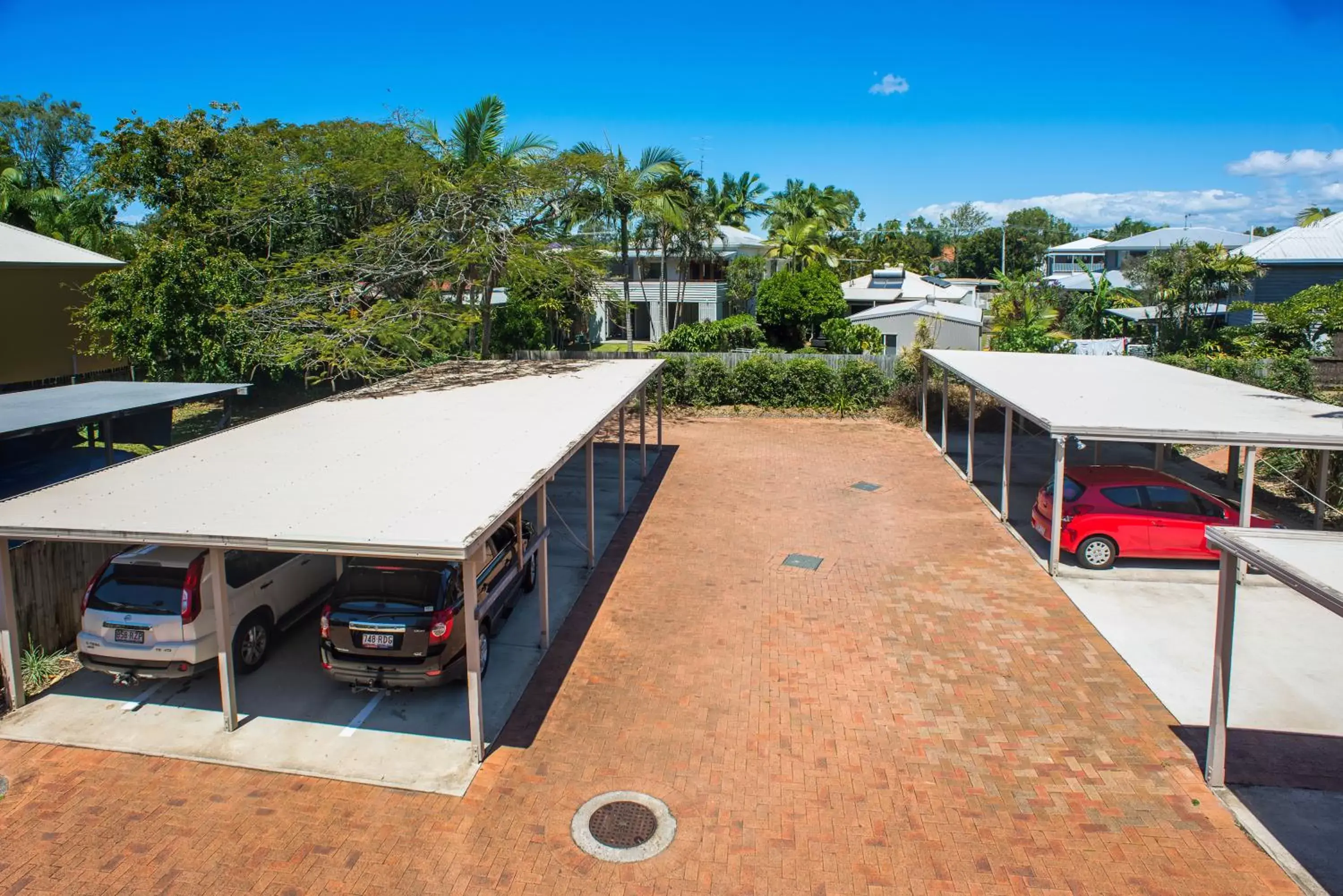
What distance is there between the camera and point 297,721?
29.7ft

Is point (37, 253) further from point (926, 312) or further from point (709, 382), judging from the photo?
point (926, 312)

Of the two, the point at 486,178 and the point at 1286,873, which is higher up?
the point at 486,178

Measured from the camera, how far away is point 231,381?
74.9 ft

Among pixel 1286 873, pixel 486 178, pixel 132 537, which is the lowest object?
pixel 1286 873

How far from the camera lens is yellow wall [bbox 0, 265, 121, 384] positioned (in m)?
23.7

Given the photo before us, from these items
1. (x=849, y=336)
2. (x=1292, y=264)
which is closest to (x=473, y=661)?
(x=849, y=336)

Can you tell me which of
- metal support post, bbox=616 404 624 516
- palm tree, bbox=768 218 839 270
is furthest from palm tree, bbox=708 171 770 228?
metal support post, bbox=616 404 624 516

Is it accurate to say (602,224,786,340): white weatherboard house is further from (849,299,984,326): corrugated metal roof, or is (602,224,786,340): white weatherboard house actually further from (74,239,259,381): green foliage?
(74,239,259,381): green foliage

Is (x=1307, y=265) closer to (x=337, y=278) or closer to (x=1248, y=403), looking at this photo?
(x=1248, y=403)

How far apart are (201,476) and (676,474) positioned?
1147 centimetres

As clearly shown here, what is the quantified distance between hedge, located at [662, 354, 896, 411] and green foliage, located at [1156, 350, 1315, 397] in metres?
8.63

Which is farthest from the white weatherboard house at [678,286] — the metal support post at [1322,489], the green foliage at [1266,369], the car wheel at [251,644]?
the car wheel at [251,644]

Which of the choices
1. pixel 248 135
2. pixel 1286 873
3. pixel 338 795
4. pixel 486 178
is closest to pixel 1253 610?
pixel 1286 873

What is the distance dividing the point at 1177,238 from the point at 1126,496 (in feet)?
146
